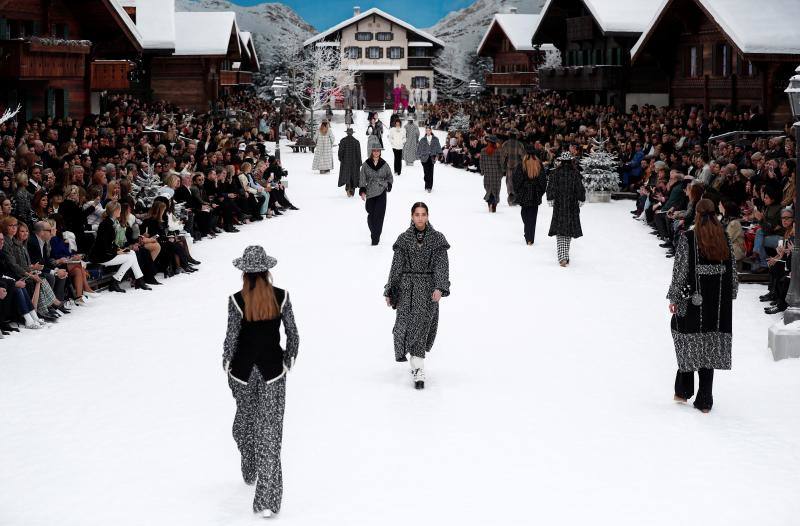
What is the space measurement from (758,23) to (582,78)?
19086 millimetres

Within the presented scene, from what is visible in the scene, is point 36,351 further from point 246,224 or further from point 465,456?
point 246,224

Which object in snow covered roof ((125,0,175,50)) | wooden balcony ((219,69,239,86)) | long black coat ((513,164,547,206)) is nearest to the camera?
long black coat ((513,164,547,206))

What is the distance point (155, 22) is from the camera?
46.9 metres

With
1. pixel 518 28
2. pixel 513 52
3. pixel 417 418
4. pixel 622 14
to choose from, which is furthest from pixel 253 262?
pixel 513 52

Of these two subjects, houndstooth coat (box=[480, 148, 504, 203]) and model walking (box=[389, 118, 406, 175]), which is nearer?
houndstooth coat (box=[480, 148, 504, 203])

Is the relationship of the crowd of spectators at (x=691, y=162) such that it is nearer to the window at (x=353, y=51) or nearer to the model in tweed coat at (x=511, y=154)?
the model in tweed coat at (x=511, y=154)

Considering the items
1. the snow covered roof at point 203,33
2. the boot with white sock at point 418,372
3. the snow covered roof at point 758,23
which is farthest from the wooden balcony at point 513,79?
the boot with white sock at point 418,372

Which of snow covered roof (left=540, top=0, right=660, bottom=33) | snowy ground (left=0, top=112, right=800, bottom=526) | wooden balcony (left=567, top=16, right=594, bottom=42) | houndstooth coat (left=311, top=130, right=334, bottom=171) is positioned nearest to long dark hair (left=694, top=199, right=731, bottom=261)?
snowy ground (left=0, top=112, right=800, bottom=526)

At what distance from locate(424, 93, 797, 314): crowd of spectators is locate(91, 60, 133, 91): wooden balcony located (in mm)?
12254

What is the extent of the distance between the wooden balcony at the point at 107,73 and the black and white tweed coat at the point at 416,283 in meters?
27.8

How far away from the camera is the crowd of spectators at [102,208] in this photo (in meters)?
14.3

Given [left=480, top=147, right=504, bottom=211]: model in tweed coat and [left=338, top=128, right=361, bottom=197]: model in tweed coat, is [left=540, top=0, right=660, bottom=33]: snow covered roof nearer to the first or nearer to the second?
[left=338, top=128, right=361, bottom=197]: model in tweed coat

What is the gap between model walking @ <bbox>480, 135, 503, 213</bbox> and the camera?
2620 centimetres

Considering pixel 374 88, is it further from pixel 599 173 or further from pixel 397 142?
pixel 599 173
